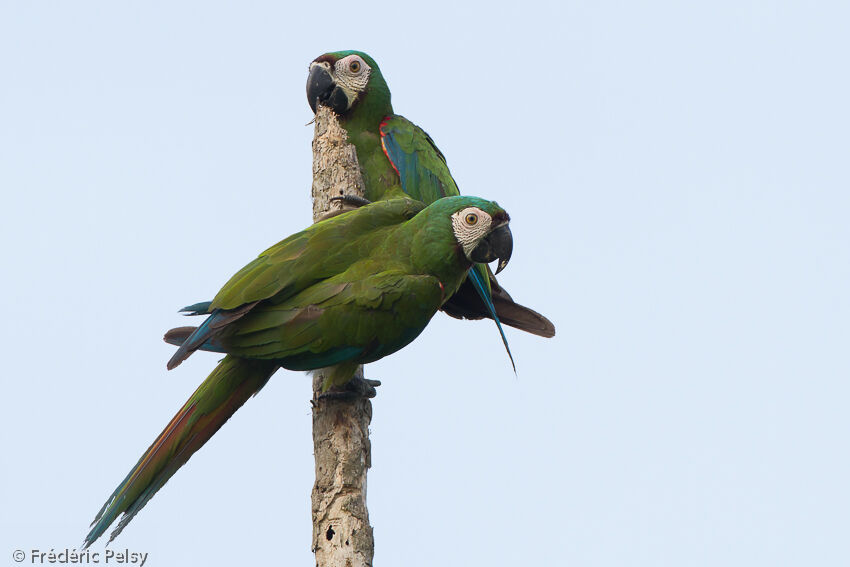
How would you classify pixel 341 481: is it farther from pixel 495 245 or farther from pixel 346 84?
pixel 346 84

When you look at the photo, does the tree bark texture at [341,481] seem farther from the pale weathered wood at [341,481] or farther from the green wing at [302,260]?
the green wing at [302,260]

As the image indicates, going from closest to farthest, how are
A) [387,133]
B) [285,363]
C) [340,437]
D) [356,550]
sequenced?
[356,550] < [340,437] < [285,363] < [387,133]

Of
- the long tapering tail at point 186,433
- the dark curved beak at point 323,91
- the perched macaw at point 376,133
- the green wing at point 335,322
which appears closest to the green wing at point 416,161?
the perched macaw at point 376,133

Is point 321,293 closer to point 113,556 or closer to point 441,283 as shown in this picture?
point 441,283

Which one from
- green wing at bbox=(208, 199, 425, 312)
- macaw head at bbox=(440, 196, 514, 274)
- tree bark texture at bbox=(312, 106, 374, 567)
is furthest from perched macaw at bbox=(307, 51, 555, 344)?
tree bark texture at bbox=(312, 106, 374, 567)

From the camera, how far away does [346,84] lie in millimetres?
5359

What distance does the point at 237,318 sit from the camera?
Answer: 3.61 metres

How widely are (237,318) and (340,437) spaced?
0.67 metres

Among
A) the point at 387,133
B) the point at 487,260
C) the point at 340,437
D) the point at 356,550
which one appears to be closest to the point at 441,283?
the point at 487,260

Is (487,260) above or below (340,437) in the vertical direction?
Answer: above

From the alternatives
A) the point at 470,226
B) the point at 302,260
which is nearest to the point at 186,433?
the point at 302,260

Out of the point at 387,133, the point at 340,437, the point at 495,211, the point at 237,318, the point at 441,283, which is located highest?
the point at 387,133

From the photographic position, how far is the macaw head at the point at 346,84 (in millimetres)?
5316

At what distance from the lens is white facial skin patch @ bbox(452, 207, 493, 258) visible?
385 cm
